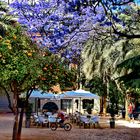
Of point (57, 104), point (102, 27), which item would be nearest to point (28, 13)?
point (102, 27)

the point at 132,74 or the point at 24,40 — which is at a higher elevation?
the point at 24,40

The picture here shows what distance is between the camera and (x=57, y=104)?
1900 inches

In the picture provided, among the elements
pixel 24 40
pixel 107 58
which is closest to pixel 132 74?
pixel 24 40

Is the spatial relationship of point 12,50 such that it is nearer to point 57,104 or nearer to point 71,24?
point 71,24

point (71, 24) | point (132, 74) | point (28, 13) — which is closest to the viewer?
point (132, 74)

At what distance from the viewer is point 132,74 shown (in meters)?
14.4

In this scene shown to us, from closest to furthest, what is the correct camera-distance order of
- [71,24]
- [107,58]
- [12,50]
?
[12,50] < [71,24] < [107,58]

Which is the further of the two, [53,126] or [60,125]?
[60,125]

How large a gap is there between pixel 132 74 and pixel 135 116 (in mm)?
20644

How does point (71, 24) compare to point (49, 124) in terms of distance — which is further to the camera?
point (49, 124)

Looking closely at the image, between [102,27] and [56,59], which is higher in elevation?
[102,27]

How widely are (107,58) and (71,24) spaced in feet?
36.1

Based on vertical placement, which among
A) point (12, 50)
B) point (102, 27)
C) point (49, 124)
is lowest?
point (49, 124)

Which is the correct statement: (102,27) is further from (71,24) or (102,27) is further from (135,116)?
(135,116)
